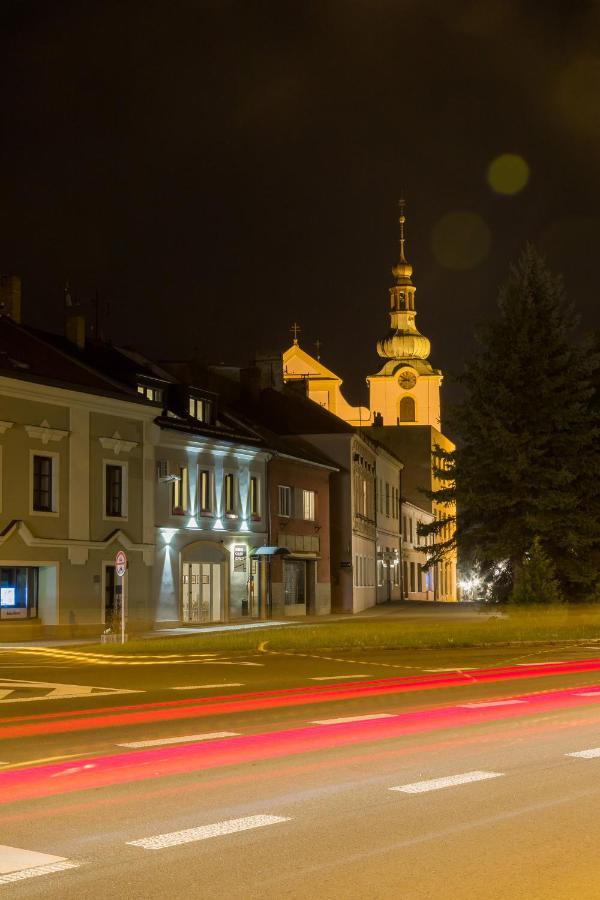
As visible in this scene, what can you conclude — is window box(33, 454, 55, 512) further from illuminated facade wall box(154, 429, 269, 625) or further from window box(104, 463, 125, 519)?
illuminated facade wall box(154, 429, 269, 625)

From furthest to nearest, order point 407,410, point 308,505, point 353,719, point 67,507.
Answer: point 407,410 < point 308,505 < point 67,507 < point 353,719

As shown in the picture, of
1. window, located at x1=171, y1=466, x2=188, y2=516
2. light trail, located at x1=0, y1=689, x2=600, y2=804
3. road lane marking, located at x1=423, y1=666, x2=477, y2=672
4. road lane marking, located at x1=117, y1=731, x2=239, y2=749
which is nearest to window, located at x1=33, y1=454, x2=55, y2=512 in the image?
window, located at x1=171, y1=466, x2=188, y2=516

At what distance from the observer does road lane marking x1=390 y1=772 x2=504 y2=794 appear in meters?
10.1

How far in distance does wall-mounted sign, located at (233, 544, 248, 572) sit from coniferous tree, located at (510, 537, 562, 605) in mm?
14256

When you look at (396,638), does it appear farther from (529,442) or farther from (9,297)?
(9,297)

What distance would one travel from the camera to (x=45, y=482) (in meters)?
39.2

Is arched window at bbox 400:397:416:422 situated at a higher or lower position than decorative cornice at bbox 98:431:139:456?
higher

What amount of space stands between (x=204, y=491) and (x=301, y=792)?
38.8 metres

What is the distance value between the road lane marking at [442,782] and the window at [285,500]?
4438 cm

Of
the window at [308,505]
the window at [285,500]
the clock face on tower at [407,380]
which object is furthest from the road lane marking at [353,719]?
the clock face on tower at [407,380]

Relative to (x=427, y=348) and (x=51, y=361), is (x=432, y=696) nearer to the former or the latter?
(x=51, y=361)

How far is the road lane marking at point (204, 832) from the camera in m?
8.05

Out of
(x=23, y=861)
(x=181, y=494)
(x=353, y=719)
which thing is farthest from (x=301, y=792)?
(x=181, y=494)

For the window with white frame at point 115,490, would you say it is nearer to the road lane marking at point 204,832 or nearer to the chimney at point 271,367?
the chimney at point 271,367
